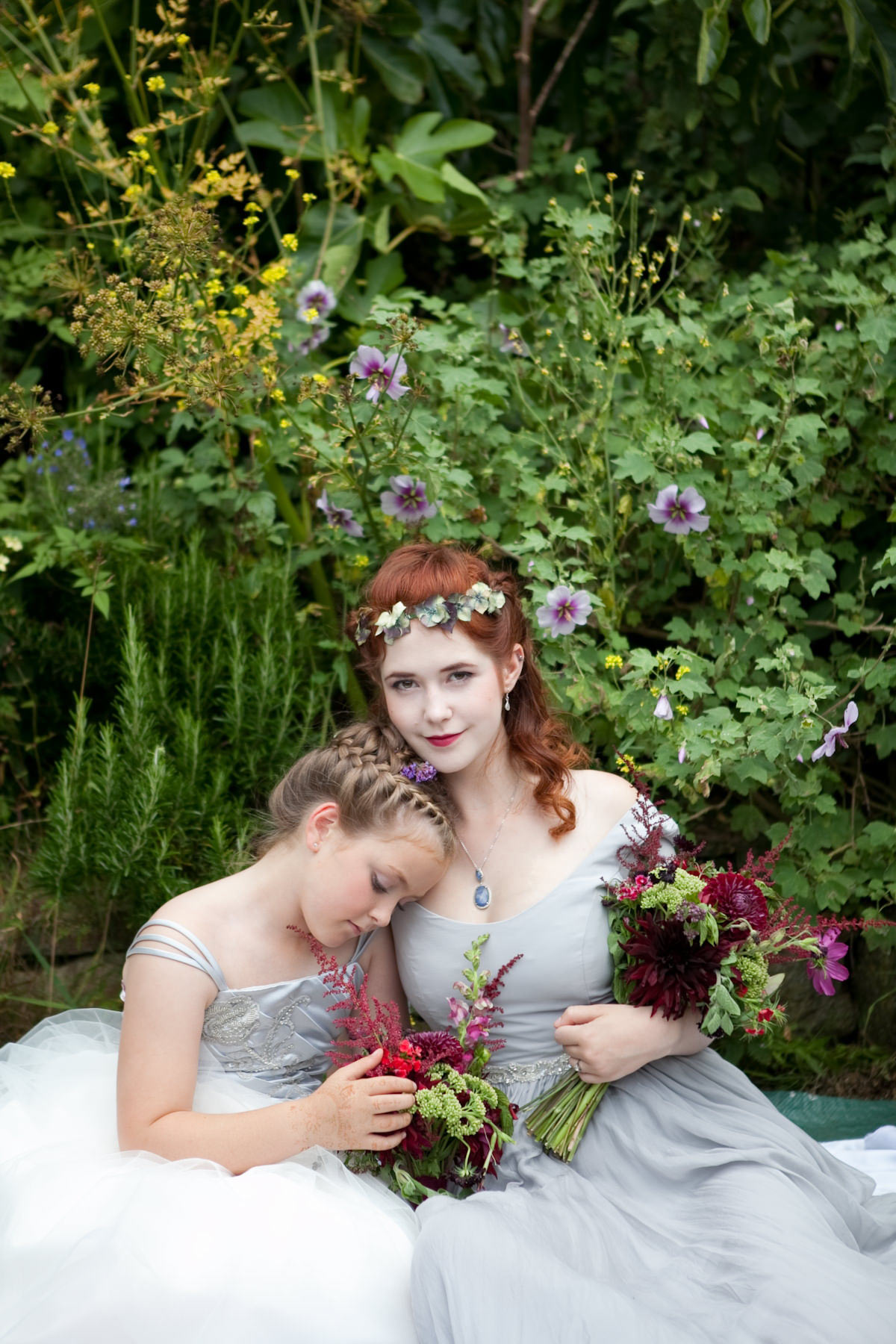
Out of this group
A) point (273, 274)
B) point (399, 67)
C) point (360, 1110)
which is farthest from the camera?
point (399, 67)

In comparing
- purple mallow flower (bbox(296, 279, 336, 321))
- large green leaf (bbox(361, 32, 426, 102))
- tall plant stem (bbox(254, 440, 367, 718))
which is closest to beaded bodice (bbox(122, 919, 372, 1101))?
tall plant stem (bbox(254, 440, 367, 718))

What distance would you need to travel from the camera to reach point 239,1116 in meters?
1.95

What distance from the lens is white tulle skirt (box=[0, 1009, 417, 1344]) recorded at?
1640mm

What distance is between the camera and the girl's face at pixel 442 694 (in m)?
2.14

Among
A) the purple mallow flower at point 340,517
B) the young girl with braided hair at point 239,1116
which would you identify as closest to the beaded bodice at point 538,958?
the young girl with braided hair at point 239,1116

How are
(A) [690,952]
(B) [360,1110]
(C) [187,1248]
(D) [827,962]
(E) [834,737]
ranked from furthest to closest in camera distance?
(E) [834,737] < (D) [827,962] < (A) [690,952] < (B) [360,1110] < (C) [187,1248]

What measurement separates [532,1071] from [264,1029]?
1.58 ft

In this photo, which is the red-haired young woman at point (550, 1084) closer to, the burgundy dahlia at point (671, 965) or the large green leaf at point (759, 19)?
the burgundy dahlia at point (671, 965)

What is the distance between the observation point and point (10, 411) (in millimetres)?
2582

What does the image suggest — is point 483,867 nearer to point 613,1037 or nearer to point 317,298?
point 613,1037

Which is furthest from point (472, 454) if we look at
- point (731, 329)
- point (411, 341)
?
point (731, 329)

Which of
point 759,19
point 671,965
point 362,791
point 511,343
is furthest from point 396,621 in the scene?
point 759,19

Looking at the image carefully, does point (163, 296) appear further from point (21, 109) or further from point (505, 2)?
point (505, 2)

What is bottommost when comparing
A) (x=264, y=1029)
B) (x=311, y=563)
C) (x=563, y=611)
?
(x=264, y=1029)
